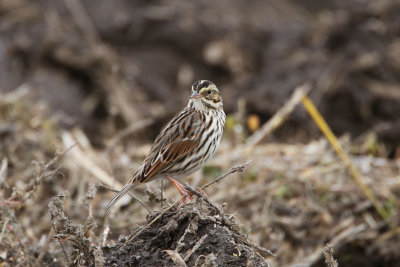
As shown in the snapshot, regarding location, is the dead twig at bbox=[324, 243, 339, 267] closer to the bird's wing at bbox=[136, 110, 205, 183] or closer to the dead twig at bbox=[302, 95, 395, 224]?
the bird's wing at bbox=[136, 110, 205, 183]

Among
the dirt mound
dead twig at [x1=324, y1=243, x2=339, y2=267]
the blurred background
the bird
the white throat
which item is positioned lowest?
dead twig at [x1=324, y1=243, x2=339, y2=267]

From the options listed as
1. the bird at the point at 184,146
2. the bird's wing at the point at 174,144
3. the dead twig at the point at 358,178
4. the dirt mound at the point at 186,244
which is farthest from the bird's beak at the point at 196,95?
the dead twig at the point at 358,178

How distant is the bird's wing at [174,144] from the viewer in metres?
5.26

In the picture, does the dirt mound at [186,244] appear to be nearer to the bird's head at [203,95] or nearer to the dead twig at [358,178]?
the bird's head at [203,95]

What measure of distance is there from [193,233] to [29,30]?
8.22 m

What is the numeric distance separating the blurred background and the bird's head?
0.99 meters

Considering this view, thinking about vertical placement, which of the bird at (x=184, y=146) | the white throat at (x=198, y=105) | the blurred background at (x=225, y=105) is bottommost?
the bird at (x=184, y=146)

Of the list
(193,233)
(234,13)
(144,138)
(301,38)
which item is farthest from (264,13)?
(193,233)

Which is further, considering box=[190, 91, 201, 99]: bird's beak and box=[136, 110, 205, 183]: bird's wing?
box=[190, 91, 201, 99]: bird's beak

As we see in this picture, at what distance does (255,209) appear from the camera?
7.13 meters

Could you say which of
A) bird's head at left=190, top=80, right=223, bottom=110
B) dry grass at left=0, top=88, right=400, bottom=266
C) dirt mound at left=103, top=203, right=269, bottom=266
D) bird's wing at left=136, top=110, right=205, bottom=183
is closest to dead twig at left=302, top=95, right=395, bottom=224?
dry grass at left=0, top=88, right=400, bottom=266

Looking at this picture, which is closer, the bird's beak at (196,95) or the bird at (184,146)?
the bird at (184,146)

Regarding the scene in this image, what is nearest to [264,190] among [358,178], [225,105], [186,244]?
[358,178]

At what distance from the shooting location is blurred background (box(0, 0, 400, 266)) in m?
7.05
